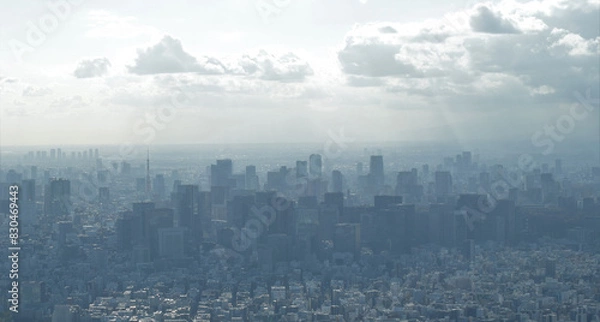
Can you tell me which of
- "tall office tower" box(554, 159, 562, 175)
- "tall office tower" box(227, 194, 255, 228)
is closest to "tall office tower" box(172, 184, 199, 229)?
"tall office tower" box(227, 194, 255, 228)

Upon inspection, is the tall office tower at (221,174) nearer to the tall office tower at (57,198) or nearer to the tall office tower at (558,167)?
the tall office tower at (57,198)

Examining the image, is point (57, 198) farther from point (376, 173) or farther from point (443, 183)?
point (443, 183)

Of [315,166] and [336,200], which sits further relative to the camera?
[315,166]

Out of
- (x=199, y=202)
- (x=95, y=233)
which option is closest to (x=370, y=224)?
(x=199, y=202)

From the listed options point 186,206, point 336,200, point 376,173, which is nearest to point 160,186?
point 376,173

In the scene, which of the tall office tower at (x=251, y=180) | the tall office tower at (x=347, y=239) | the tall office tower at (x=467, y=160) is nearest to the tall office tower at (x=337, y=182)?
the tall office tower at (x=251, y=180)

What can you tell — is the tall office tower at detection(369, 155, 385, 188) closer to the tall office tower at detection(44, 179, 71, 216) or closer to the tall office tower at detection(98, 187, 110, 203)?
the tall office tower at detection(98, 187, 110, 203)
